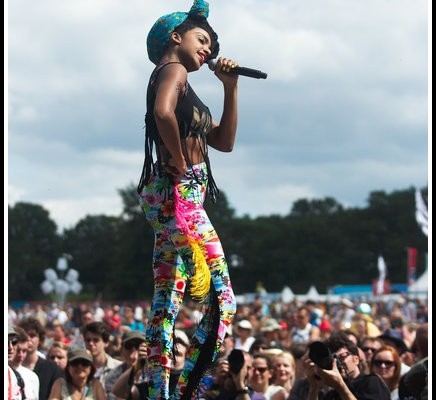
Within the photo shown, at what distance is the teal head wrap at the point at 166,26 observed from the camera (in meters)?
5.78

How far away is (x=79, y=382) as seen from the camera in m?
8.62

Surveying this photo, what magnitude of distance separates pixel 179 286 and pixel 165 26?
1.49 meters

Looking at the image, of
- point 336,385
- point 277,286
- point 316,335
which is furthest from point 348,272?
point 336,385

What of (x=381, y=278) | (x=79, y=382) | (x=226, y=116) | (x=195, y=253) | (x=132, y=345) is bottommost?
(x=79, y=382)

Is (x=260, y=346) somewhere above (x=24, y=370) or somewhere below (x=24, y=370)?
above

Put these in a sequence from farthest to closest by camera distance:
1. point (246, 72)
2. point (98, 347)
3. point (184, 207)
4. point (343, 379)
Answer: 1. point (98, 347)
2. point (343, 379)
3. point (184, 207)
4. point (246, 72)

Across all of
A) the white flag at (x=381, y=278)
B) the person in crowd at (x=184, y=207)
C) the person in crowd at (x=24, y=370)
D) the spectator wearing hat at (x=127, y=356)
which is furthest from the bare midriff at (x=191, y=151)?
the white flag at (x=381, y=278)

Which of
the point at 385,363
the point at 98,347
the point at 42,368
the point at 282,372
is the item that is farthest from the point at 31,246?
the point at 385,363

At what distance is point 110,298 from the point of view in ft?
385

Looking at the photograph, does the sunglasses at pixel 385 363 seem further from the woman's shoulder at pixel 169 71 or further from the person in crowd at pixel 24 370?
the woman's shoulder at pixel 169 71

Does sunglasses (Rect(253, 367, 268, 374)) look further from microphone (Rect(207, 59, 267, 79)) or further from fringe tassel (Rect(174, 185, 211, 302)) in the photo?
microphone (Rect(207, 59, 267, 79))

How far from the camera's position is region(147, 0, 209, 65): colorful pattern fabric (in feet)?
19.0

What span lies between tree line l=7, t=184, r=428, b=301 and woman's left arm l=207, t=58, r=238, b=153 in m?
94.8

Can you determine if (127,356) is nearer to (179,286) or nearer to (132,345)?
(132,345)
